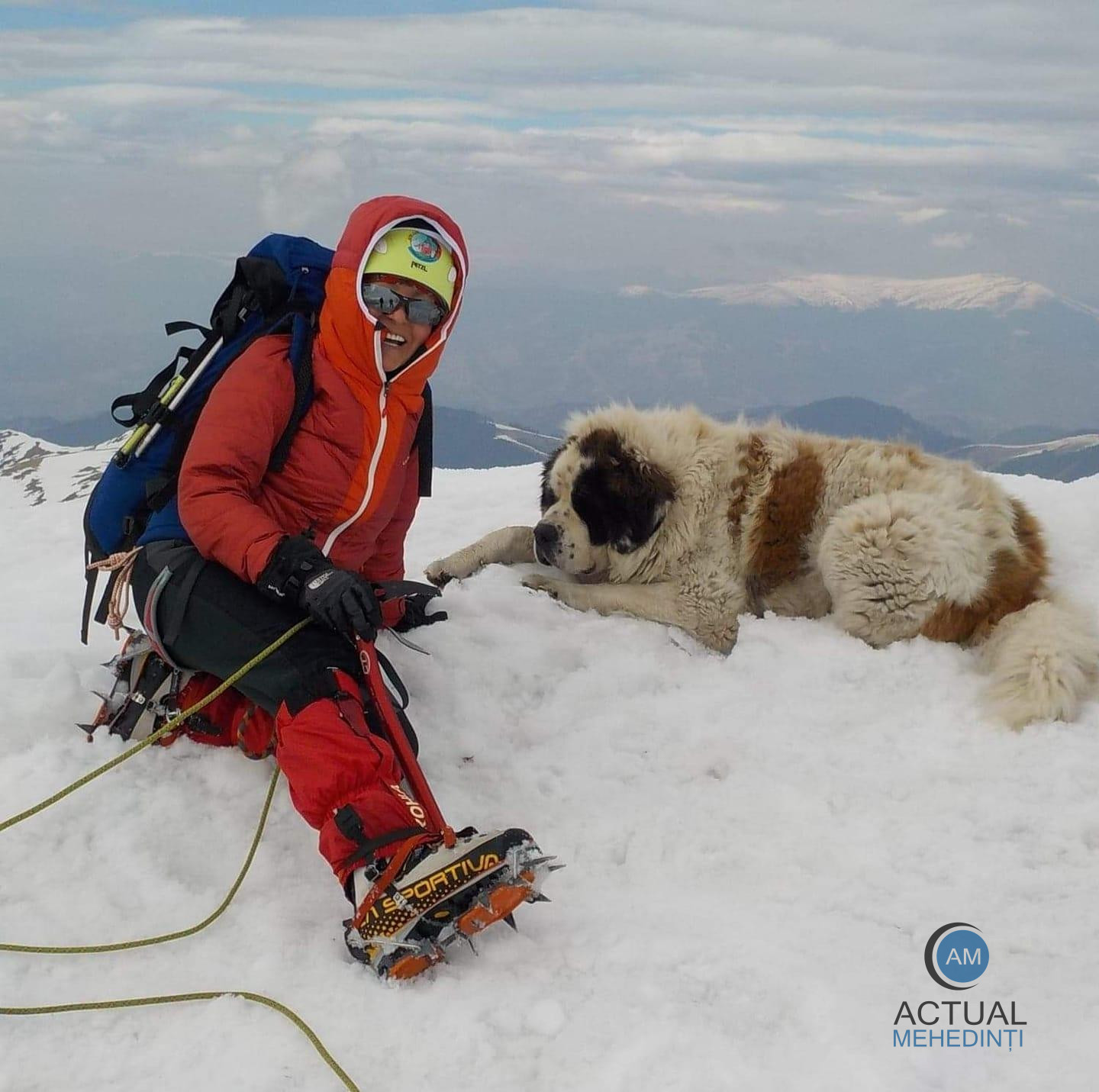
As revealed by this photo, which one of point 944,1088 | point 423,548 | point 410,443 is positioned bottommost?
point 423,548

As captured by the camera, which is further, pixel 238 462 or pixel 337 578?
pixel 238 462

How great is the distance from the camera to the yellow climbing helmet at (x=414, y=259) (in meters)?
3.43

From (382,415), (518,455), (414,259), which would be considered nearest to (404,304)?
(414,259)

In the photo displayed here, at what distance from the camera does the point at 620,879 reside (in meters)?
3.13

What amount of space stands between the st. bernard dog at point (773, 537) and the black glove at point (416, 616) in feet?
2.67

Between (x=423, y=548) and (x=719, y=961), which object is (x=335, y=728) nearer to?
(x=719, y=961)

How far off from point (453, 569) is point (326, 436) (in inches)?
84.1

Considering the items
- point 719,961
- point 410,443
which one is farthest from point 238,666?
point 719,961

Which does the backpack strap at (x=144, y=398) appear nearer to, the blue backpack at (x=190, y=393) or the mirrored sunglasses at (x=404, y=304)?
the blue backpack at (x=190, y=393)

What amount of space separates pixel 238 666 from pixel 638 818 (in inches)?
64.1

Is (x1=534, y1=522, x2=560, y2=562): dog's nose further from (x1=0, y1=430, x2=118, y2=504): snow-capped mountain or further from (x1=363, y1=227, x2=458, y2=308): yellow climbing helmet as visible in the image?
(x1=0, y1=430, x2=118, y2=504): snow-capped mountain

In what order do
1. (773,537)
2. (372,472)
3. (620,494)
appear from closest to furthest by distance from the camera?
(372,472) → (773,537) → (620,494)

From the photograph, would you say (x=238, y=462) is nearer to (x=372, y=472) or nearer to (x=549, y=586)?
(x=372, y=472)

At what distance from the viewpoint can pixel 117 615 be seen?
3510 mm
